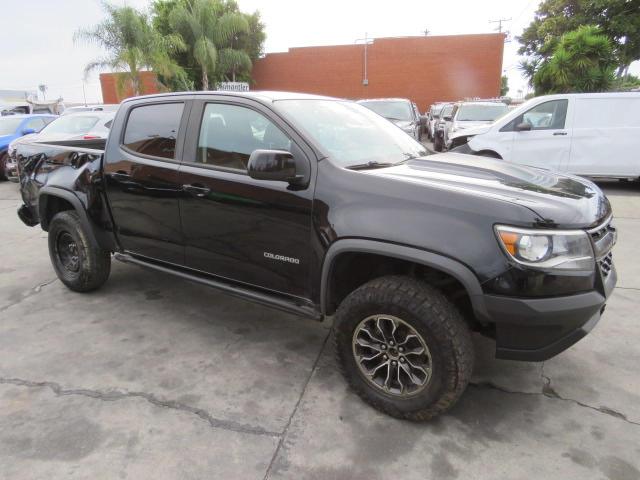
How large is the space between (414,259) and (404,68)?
25207mm

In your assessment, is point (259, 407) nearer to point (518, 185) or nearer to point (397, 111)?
point (518, 185)

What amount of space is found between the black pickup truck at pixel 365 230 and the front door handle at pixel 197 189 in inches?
1.7

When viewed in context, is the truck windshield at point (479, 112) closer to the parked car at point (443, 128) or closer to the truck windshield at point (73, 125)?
the parked car at point (443, 128)

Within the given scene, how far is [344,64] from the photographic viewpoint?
2581 centimetres

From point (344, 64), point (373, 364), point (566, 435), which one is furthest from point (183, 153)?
point (344, 64)

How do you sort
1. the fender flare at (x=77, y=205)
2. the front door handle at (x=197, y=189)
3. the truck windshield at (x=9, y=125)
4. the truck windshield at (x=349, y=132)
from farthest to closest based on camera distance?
the truck windshield at (x=9, y=125), the fender flare at (x=77, y=205), the front door handle at (x=197, y=189), the truck windshield at (x=349, y=132)

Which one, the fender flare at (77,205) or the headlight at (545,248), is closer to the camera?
the headlight at (545,248)

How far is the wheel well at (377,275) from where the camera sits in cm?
265

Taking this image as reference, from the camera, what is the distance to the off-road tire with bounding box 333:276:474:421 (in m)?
2.36

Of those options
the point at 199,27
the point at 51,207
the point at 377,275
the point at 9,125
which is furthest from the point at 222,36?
the point at 377,275

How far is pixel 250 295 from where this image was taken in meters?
3.12

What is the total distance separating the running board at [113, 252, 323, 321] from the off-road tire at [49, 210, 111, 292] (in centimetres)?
61

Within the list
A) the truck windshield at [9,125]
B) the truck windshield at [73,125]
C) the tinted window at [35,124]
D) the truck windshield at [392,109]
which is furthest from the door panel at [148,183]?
the truck windshield at [9,125]

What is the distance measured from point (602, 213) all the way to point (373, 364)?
1.54m
